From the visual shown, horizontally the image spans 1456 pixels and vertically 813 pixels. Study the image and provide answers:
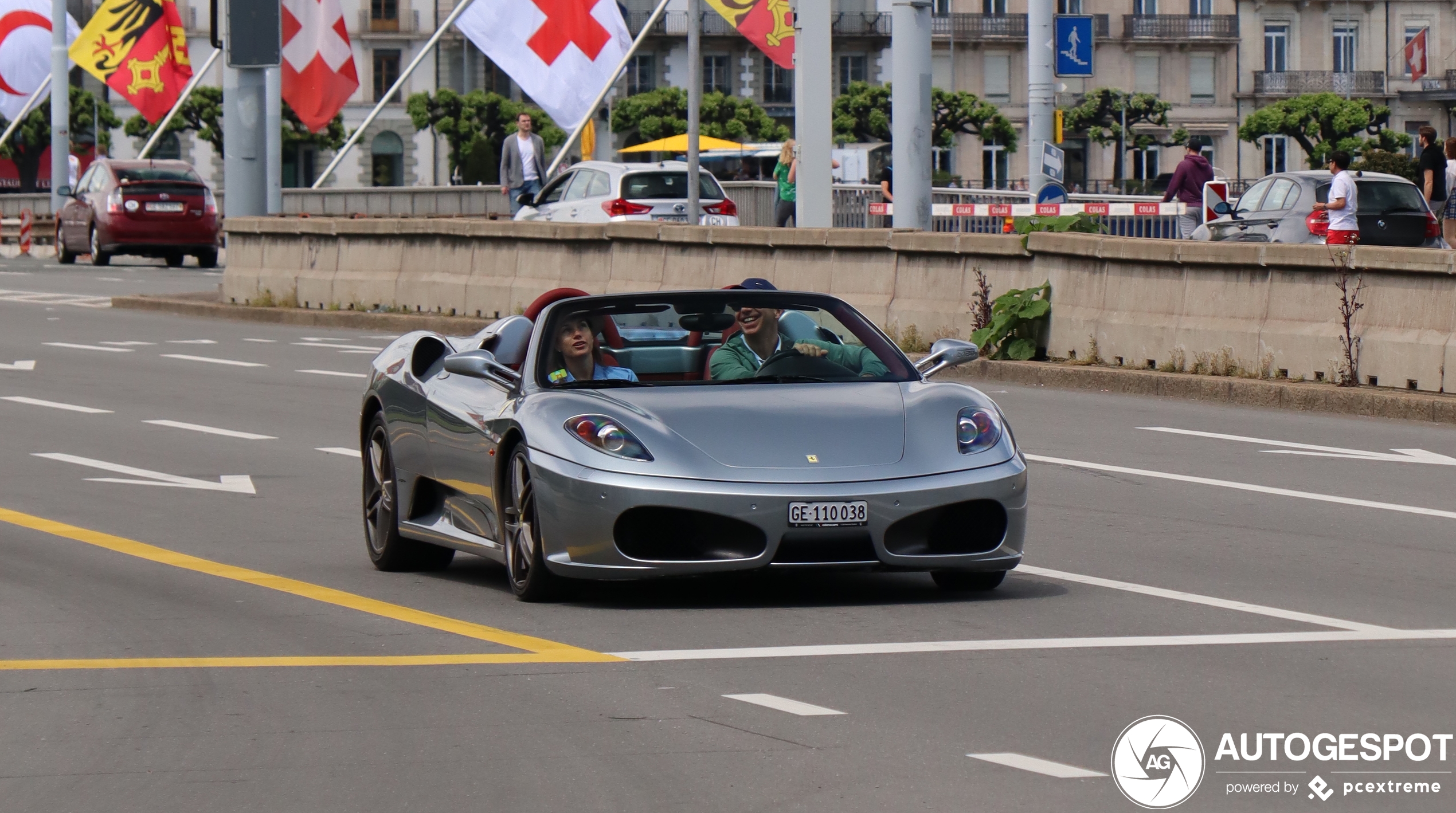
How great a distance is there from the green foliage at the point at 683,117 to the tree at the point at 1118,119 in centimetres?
1192

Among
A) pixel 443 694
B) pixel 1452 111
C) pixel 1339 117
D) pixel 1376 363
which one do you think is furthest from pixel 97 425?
pixel 1452 111

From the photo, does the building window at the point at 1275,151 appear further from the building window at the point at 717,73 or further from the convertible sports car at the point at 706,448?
the convertible sports car at the point at 706,448

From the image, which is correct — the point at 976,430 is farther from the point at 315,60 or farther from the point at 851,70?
the point at 851,70

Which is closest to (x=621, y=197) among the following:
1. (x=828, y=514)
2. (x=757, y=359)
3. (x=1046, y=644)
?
(x=757, y=359)

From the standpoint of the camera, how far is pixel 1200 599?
8.69m

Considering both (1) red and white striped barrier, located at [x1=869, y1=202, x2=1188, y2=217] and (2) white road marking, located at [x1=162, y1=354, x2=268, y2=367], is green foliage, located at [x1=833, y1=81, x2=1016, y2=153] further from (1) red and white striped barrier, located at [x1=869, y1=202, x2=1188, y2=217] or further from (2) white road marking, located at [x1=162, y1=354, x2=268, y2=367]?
(2) white road marking, located at [x1=162, y1=354, x2=268, y2=367]

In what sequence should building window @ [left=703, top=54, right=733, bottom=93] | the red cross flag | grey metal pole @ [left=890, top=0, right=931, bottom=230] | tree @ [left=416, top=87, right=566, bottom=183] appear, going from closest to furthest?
grey metal pole @ [left=890, top=0, right=931, bottom=230] → the red cross flag → tree @ [left=416, top=87, right=566, bottom=183] → building window @ [left=703, top=54, right=733, bottom=93]

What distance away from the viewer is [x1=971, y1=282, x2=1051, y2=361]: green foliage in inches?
786

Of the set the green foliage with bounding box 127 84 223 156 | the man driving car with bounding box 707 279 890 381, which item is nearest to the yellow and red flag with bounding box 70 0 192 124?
the man driving car with bounding box 707 279 890 381

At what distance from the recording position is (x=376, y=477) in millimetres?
10180

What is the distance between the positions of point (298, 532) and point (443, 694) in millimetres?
4319

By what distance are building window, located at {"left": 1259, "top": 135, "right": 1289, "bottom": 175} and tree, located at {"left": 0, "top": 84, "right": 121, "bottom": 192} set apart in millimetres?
45986

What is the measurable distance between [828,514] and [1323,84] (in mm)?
96852

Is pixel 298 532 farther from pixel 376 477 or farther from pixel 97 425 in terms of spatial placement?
pixel 97 425
